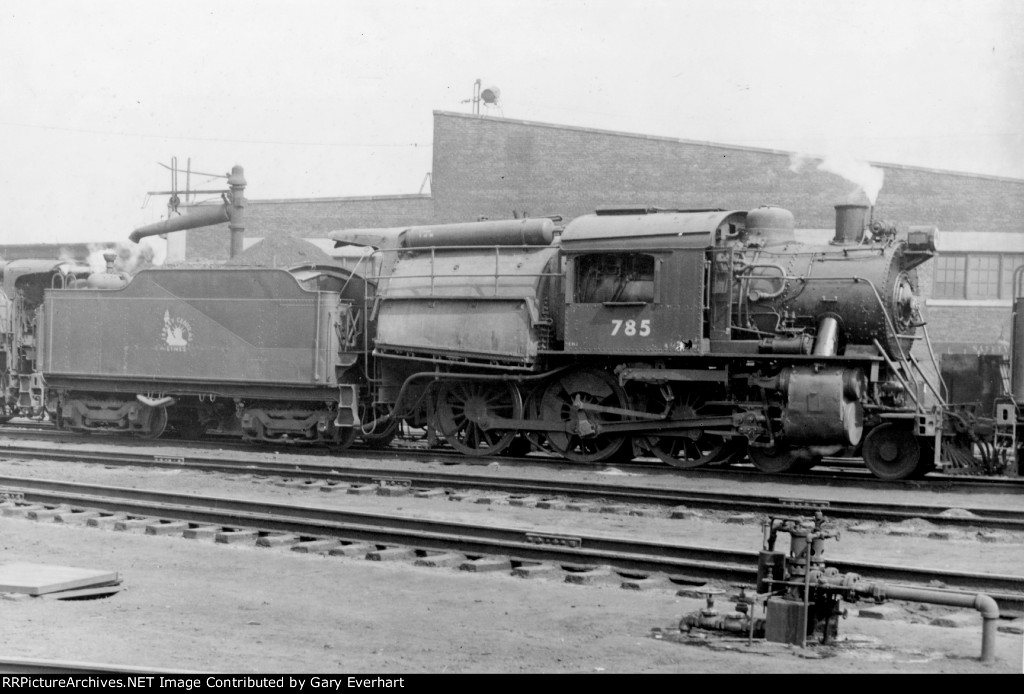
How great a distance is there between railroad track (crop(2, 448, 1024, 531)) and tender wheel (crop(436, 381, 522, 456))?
211 centimetres

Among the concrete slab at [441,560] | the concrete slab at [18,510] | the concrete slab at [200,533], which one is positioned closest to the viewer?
the concrete slab at [441,560]

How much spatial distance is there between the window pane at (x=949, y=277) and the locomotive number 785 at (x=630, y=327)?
18738 mm

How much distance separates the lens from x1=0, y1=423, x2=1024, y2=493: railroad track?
1344 cm

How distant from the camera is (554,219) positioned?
16172 millimetres

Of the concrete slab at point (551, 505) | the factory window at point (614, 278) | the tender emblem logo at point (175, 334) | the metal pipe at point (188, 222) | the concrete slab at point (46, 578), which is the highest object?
the metal pipe at point (188, 222)

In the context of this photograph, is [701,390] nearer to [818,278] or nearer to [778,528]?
[818,278]

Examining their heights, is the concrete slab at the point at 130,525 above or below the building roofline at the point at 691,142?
below

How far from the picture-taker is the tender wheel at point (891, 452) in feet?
45.8

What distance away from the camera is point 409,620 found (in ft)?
23.6

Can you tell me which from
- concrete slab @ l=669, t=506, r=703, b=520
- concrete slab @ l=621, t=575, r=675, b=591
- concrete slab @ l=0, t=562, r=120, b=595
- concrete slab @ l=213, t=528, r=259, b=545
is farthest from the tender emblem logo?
concrete slab @ l=621, t=575, r=675, b=591

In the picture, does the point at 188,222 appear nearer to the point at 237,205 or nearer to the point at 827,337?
the point at 237,205

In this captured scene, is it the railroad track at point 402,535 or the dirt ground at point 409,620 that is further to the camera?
the railroad track at point 402,535

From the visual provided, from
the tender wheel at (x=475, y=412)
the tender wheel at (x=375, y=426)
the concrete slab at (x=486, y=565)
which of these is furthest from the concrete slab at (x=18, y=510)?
the tender wheel at (x=475, y=412)

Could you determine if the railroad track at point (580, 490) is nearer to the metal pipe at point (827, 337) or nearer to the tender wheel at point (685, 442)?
the tender wheel at point (685, 442)
